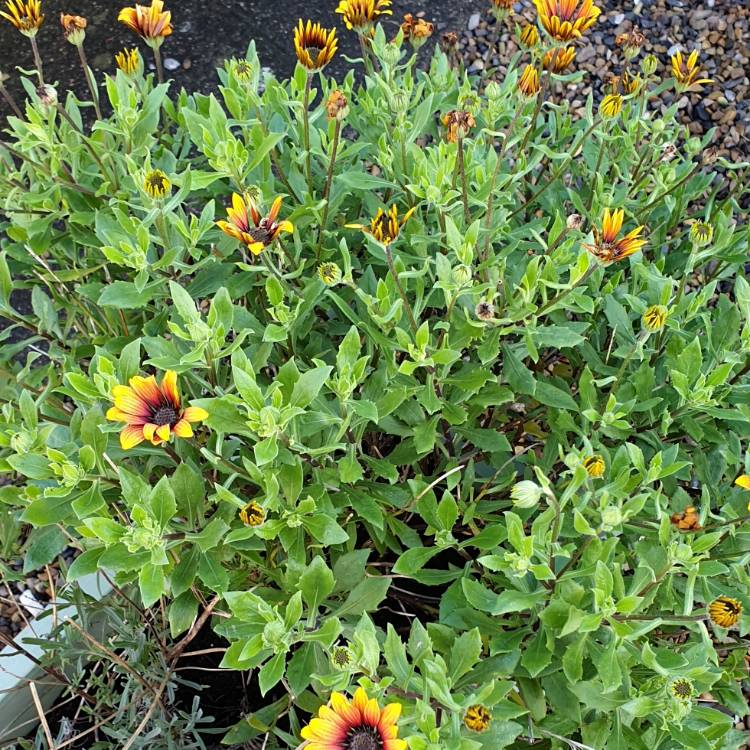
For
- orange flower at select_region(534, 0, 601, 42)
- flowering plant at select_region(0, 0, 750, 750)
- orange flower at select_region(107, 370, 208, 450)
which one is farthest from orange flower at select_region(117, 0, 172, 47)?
orange flower at select_region(107, 370, 208, 450)

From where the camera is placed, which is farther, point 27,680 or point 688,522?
point 27,680

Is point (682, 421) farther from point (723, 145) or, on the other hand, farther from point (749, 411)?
point (723, 145)

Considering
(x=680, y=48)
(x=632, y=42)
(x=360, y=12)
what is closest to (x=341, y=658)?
(x=360, y=12)

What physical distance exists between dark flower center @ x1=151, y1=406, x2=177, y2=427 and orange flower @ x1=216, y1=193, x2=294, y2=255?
0.23 meters

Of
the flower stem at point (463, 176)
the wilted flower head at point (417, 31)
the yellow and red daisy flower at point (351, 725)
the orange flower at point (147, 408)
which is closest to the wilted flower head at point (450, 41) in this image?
the wilted flower head at point (417, 31)

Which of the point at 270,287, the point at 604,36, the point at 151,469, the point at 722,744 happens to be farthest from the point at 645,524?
the point at 604,36

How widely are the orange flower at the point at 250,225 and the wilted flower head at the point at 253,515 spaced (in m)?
0.34

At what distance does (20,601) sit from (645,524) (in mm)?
1435

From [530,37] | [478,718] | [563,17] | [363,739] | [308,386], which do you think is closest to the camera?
[363,739]

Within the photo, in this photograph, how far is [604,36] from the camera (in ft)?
9.55

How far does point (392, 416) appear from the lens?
4.23 feet

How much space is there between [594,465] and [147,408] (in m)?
0.59

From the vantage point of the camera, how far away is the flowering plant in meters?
1.04

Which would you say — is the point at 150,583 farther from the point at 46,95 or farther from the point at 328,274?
the point at 46,95
